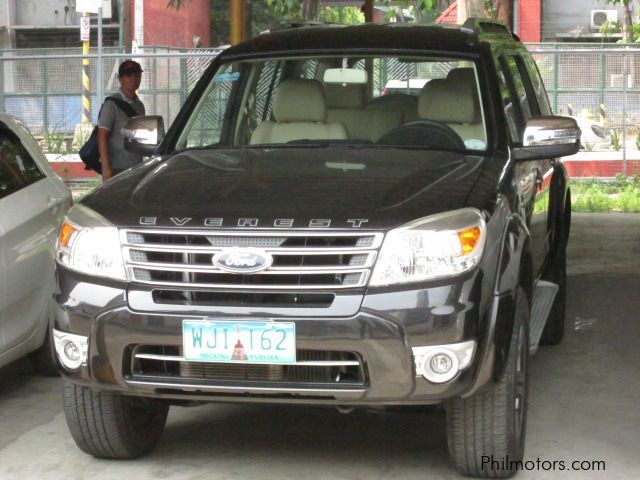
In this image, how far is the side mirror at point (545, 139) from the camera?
6098mm

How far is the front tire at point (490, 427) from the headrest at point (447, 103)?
1.32 m

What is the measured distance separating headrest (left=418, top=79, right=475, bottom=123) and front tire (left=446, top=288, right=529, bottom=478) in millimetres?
1319

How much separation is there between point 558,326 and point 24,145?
10.9 feet

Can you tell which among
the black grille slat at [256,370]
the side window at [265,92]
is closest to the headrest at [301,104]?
the side window at [265,92]

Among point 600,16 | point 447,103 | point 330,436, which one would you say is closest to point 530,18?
point 600,16

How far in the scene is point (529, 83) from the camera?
7914 mm

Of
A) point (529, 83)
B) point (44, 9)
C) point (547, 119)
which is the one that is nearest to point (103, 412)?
point (547, 119)

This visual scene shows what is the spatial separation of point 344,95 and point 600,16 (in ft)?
78.4

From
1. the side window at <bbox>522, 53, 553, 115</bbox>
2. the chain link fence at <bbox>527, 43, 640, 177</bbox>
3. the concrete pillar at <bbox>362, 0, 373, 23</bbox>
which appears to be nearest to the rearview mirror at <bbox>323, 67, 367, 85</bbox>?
the side window at <bbox>522, 53, 553, 115</bbox>

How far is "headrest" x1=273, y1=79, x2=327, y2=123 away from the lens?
21.9 feet

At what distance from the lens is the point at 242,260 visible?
505 centimetres

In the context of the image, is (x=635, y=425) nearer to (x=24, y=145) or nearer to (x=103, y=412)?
(x=103, y=412)

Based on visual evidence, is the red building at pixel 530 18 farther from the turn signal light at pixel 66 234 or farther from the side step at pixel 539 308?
the turn signal light at pixel 66 234

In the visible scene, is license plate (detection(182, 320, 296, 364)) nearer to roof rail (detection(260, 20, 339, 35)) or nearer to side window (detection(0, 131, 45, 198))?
side window (detection(0, 131, 45, 198))
